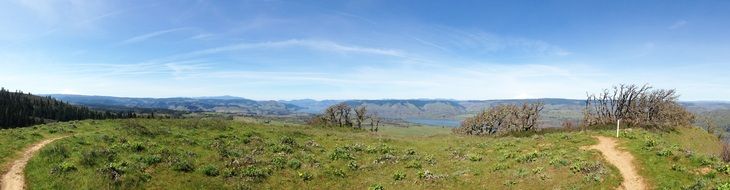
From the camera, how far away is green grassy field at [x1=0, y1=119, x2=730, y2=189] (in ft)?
76.9

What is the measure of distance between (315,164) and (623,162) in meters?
20.9

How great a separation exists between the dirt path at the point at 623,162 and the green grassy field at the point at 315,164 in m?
0.52

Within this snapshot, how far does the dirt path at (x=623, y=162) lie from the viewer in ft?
75.5

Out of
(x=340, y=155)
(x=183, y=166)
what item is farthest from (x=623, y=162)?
(x=183, y=166)

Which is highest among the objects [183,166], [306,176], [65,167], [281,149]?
[65,167]

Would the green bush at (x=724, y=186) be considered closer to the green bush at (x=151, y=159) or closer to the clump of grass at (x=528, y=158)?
the clump of grass at (x=528, y=158)

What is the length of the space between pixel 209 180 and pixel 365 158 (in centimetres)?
1316

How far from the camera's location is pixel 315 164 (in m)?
30.9

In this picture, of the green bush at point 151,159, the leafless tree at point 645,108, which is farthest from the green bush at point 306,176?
the leafless tree at point 645,108

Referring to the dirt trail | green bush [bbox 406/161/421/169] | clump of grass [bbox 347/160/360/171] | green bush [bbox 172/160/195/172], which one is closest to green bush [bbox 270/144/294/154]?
clump of grass [bbox 347/160/360/171]

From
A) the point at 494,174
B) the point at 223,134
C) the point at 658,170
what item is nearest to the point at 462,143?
the point at 494,174

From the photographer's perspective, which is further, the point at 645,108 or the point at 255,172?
the point at 645,108

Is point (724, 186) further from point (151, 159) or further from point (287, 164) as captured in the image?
point (151, 159)

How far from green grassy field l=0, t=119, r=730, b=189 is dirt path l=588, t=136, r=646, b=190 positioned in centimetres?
52
